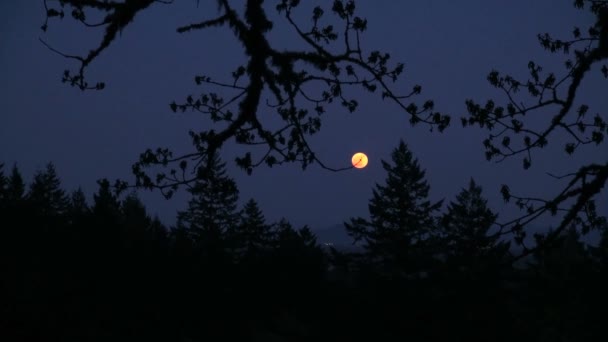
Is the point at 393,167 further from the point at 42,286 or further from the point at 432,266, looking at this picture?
the point at 42,286

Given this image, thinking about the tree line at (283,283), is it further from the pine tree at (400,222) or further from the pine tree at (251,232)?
the pine tree at (251,232)

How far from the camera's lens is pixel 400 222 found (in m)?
30.6

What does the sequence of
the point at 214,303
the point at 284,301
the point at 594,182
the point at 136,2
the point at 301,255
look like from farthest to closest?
1. the point at 301,255
2. the point at 284,301
3. the point at 214,303
4. the point at 136,2
5. the point at 594,182

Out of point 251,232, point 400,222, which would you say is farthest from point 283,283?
point 251,232

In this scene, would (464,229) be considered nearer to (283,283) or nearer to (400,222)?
(400,222)

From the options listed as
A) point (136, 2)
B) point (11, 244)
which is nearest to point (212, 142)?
point (136, 2)

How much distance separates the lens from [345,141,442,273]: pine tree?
29.5 m

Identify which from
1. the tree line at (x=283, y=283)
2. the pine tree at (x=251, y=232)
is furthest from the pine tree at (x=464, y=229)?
the pine tree at (x=251, y=232)

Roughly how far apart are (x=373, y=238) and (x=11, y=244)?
72.4 ft

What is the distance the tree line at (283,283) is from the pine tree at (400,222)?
83mm

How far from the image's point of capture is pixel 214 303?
65.0 ft

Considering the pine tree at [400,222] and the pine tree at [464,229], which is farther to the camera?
the pine tree at [400,222]

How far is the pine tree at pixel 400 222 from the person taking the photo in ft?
96.9

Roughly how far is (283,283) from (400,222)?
32.6 feet
